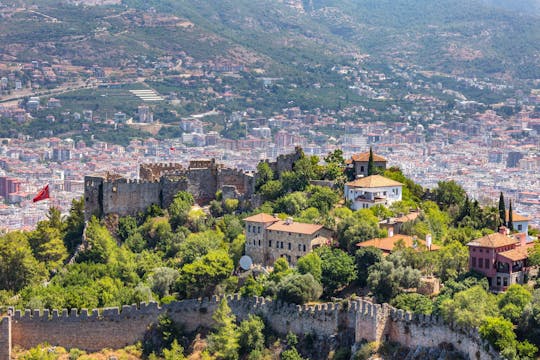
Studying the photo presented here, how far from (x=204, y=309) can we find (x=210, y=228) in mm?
11292

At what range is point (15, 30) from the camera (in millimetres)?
192625

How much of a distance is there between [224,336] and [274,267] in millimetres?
5687

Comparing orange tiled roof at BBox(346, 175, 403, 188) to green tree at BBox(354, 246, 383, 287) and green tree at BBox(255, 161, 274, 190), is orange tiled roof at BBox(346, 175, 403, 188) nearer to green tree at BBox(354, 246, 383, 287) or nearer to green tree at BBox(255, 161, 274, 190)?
green tree at BBox(255, 161, 274, 190)

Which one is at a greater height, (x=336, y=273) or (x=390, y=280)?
(x=390, y=280)

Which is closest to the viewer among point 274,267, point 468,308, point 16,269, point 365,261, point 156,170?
point 468,308

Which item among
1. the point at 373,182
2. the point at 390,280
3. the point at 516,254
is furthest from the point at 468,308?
the point at 373,182

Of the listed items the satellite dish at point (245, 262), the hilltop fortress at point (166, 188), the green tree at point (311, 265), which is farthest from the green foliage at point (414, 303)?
the hilltop fortress at point (166, 188)

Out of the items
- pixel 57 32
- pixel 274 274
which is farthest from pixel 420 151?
pixel 274 274

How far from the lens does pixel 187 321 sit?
45.0 meters

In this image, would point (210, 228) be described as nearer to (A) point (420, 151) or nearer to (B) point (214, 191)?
(B) point (214, 191)

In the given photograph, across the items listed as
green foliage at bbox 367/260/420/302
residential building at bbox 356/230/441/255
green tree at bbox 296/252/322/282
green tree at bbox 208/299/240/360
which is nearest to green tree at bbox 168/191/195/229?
green tree at bbox 296/252/322/282

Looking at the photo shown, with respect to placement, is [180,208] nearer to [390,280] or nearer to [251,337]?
[251,337]

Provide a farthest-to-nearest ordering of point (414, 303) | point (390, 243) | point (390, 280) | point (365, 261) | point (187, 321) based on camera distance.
A: point (390, 243), point (365, 261), point (187, 321), point (390, 280), point (414, 303)

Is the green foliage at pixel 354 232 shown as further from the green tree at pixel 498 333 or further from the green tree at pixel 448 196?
the green tree at pixel 498 333
